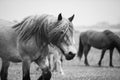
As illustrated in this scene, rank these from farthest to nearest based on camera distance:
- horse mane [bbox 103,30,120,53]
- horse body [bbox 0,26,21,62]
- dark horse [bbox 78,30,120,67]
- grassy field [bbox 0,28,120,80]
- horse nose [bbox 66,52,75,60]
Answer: dark horse [bbox 78,30,120,67] → horse mane [bbox 103,30,120,53] → grassy field [bbox 0,28,120,80] → horse body [bbox 0,26,21,62] → horse nose [bbox 66,52,75,60]

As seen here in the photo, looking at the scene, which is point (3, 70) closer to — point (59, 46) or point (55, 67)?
point (59, 46)

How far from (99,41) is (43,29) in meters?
13.7

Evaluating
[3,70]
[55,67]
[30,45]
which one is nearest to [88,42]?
[55,67]

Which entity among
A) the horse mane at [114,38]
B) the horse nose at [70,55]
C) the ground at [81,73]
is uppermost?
the horse mane at [114,38]

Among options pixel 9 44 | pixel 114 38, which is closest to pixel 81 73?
pixel 9 44

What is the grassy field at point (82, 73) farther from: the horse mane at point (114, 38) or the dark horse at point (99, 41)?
the horse mane at point (114, 38)

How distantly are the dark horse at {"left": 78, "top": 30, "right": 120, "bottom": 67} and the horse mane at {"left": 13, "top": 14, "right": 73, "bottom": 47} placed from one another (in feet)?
39.1

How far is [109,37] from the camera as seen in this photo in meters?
18.6

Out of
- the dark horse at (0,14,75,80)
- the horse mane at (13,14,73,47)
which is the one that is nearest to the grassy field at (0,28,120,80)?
the dark horse at (0,14,75,80)

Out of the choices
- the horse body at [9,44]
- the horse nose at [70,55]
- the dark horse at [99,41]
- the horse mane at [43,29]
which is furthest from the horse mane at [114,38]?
the horse nose at [70,55]

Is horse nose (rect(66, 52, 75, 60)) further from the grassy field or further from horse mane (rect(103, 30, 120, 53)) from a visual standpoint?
horse mane (rect(103, 30, 120, 53))

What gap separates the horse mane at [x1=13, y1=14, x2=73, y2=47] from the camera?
5.61 meters

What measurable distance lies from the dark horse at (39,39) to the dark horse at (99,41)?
11644 mm

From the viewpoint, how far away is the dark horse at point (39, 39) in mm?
5551
